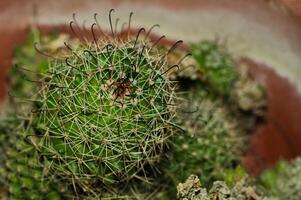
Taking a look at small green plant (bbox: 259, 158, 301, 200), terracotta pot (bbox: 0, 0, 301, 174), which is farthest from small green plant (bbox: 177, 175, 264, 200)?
terracotta pot (bbox: 0, 0, 301, 174)

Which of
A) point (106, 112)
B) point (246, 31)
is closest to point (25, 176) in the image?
point (106, 112)

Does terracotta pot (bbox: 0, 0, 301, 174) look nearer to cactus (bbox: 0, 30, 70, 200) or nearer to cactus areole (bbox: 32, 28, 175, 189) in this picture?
cactus (bbox: 0, 30, 70, 200)

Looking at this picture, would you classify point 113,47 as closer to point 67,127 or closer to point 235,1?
point 67,127

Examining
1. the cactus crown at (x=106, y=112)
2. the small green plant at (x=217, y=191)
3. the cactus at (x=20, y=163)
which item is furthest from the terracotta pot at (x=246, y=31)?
the cactus crown at (x=106, y=112)

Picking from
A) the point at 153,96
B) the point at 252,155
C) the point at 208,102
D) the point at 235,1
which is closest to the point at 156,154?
the point at 153,96

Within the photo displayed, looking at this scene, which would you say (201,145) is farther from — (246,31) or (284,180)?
(246,31)

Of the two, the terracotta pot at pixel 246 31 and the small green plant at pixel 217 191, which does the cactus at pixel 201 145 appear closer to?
the small green plant at pixel 217 191
